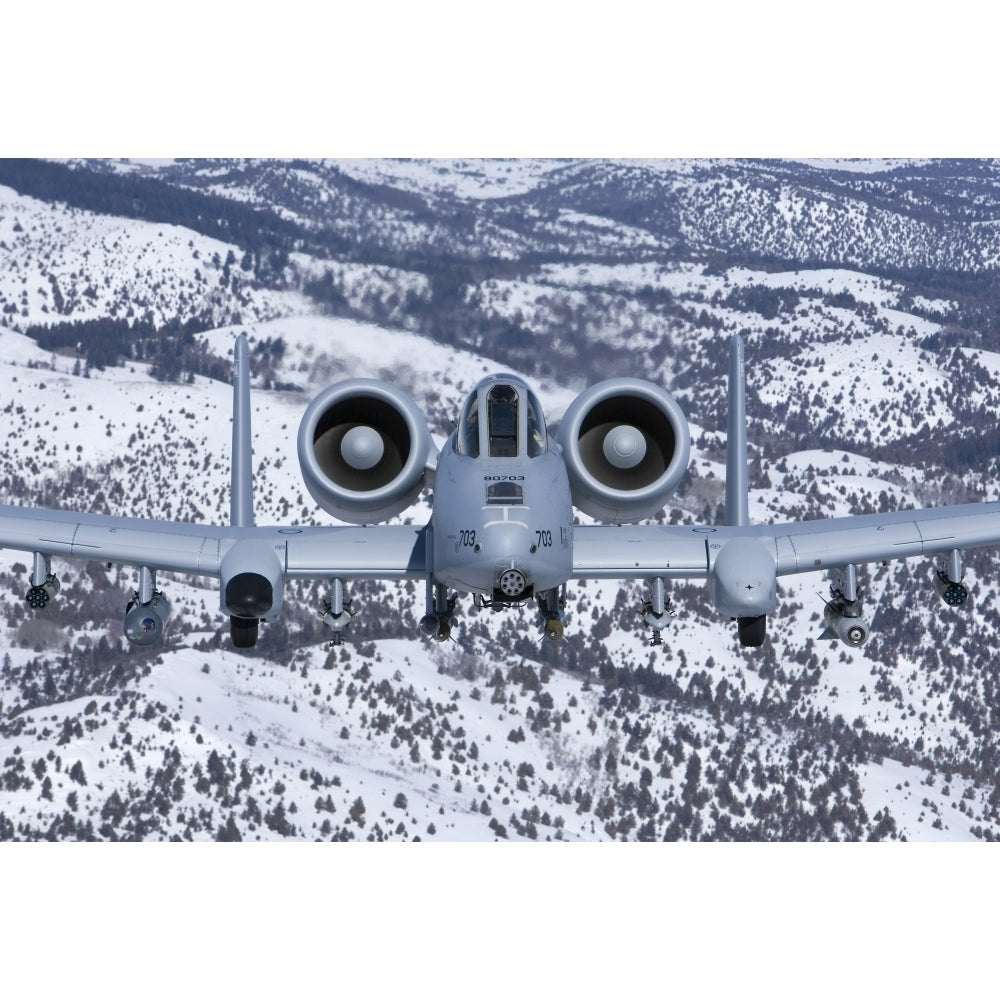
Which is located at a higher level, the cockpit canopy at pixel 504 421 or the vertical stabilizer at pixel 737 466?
the cockpit canopy at pixel 504 421

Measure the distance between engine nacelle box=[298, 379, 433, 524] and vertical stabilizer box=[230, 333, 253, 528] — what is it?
331 cm

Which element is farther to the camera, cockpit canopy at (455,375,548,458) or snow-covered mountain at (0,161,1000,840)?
snow-covered mountain at (0,161,1000,840)

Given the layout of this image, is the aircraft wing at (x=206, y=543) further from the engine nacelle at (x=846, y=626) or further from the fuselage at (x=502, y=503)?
the engine nacelle at (x=846, y=626)

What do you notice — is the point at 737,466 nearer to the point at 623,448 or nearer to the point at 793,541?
the point at 793,541

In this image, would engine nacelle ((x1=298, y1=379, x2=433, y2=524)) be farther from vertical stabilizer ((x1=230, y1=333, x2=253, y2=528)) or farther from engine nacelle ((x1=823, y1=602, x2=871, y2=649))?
engine nacelle ((x1=823, y1=602, x2=871, y2=649))

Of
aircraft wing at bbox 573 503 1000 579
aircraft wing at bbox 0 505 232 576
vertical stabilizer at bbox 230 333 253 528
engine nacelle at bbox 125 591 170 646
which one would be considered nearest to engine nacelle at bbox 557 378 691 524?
aircraft wing at bbox 573 503 1000 579

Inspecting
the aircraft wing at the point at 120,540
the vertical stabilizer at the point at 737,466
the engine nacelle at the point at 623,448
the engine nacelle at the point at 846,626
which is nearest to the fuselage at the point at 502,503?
the engine nacelle at the point at 623,448

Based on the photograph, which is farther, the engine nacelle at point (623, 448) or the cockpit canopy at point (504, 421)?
the engine nacelle at point (623, 448)

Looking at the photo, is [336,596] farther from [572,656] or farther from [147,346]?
[147,346]

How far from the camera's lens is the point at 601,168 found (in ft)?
634

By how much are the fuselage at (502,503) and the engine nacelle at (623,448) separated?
61.1 inches

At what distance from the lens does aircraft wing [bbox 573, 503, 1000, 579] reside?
94.6 ft

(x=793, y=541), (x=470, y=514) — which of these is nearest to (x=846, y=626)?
(x=793, y=541)

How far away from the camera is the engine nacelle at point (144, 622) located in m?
29.7
